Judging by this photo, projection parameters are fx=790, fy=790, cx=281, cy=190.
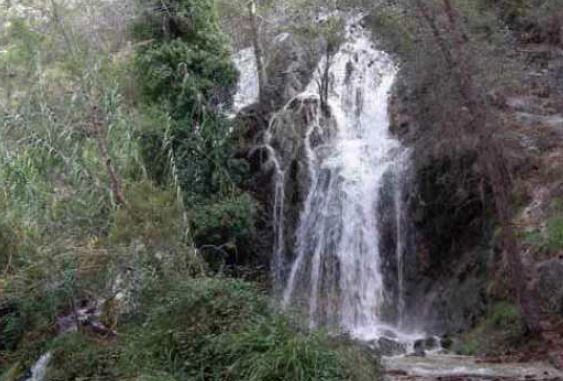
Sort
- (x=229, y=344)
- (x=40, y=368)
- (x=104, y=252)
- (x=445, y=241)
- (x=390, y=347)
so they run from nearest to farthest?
(x=229, y=344) < (x=104, y=252) < (x=40, y=368) < (x=390, y=347) < (x=445, y=241)

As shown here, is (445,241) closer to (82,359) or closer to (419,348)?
(419,348)

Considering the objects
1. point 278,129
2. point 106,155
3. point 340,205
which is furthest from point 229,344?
point 278,129

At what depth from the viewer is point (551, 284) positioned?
12.4 meters

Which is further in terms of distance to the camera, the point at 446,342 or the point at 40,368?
the point at 446,342

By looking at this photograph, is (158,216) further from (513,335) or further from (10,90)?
(513,335)

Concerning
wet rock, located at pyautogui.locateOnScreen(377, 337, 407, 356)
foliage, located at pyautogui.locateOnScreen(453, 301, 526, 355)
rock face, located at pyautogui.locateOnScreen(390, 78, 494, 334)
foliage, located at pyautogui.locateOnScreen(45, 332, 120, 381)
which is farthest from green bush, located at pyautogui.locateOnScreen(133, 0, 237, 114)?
foliage, located at pyautogui.locateOnScreen(453, 301, 526, 355)

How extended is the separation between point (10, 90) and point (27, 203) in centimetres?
347

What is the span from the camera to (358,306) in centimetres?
1608

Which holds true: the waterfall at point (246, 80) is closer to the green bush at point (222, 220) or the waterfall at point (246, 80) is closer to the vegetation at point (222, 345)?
the green bush at point (222, 220)

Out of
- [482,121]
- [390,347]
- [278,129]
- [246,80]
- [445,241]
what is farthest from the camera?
[246,80]

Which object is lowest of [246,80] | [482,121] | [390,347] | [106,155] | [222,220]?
[390,347]

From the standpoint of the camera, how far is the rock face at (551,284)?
1220 centimetres

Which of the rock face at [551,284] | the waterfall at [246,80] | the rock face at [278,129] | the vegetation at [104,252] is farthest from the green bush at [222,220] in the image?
the rock face at [551,284]

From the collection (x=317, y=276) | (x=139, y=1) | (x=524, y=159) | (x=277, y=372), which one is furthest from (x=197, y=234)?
(x=277, y=372)
